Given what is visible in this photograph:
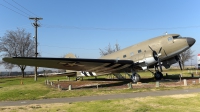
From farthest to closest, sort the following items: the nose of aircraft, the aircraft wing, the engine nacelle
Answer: the engine nacelle → the nose of aircraft → the aircraft wing

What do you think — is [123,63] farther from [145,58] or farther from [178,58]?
[178,58]

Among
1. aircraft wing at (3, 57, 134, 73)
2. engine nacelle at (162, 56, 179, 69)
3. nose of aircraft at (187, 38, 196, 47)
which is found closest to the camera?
aircraft wing at (3, 57, 134, 73)

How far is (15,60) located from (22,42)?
45.9 m

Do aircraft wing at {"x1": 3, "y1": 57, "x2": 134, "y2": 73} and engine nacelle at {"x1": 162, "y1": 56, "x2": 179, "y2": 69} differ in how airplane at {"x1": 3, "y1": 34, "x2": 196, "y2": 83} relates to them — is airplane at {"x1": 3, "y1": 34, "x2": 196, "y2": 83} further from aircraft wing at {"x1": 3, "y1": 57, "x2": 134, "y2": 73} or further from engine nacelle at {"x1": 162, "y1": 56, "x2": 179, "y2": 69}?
engine nacelle at {"x1": 162, "y1": 56, "x2": 179, "y2": 69}

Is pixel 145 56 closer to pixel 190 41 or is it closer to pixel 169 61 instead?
pixel 169 61

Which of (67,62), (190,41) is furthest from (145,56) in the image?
(67,62)

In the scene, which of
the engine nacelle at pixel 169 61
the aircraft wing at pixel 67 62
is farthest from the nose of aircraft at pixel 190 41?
the aircraft wing at pixel 67 62

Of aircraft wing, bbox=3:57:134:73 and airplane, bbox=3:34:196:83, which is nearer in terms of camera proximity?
aircraft wing, bbox=3:57:134:73

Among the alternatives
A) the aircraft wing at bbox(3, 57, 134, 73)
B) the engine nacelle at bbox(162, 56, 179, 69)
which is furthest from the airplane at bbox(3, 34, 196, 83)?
the engine nacelle at bbox(162, 56, 179, 69)

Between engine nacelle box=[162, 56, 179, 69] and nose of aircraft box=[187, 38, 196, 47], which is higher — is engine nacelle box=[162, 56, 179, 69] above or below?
below

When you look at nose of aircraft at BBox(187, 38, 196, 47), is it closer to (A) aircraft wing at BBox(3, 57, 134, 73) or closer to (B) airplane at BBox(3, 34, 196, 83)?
(B) airplane at BBox(3, 34, 196, 83)

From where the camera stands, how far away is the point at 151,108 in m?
8.92

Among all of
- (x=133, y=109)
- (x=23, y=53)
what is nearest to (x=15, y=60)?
(x=133, y=109)

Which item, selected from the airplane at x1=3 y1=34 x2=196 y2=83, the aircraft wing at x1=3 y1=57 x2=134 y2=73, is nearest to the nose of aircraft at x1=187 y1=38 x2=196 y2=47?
the airplane at x1=3 y1=34 x2=196 y2=83
